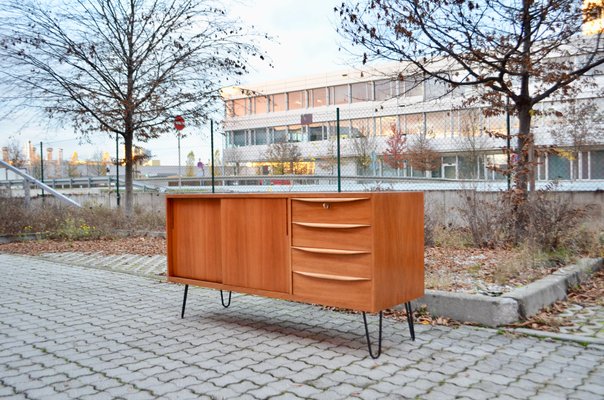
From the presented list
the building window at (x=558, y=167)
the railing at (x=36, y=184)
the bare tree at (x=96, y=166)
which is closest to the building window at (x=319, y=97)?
the bare tree at (x=96, y=166)

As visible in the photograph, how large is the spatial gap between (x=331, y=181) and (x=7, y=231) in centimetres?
802

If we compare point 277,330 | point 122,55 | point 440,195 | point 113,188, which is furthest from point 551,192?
point 113,188

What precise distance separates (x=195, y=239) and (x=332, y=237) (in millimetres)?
1701

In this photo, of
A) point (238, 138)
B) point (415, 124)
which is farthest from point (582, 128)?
point (238, 138)

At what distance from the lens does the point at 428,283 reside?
549 centimetres

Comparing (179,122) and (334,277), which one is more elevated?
(179,122)

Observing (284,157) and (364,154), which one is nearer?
(364,154)

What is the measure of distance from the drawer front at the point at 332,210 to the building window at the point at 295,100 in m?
52.2

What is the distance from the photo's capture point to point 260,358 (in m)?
3.90

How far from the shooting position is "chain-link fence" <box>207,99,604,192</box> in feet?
34.1

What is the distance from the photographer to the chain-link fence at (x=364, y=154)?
1041 cm

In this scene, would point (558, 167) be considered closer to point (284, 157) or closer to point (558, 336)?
point (284, 157)

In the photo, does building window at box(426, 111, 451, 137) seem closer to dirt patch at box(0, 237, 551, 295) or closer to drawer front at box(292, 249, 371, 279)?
dirt patch at box(0, 237, 551, 295)

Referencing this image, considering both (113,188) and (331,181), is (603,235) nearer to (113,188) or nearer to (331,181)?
(331,181)
